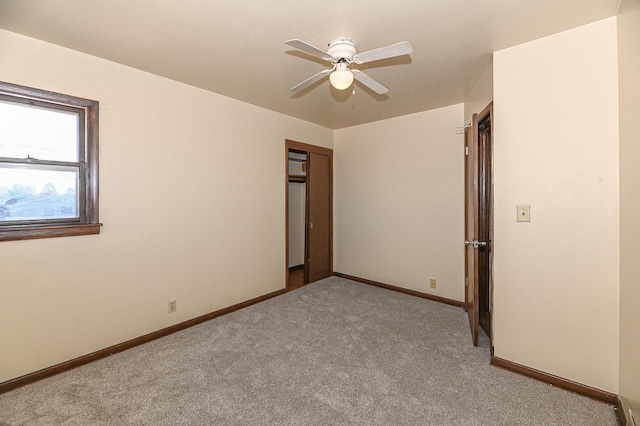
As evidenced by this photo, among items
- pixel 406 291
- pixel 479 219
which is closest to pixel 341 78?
pixel 479 219

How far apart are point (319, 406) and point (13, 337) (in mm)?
2244

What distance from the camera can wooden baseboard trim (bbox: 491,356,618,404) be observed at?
189cm

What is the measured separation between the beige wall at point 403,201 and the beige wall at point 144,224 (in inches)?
53.2

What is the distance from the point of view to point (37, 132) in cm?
218

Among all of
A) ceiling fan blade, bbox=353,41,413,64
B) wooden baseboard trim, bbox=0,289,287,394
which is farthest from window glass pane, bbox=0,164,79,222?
ceiling fan blade, bbox=353,41,413,64

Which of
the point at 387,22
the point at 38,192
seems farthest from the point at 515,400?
the point at 38,192

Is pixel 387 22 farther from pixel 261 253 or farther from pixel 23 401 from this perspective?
pixel 23 401

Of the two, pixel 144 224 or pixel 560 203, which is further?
pixel 144 224

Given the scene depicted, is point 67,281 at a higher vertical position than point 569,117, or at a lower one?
lower

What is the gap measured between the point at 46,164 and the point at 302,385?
2.59 m

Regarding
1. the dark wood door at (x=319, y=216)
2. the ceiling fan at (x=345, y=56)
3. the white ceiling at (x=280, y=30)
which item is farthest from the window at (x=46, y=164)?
the dark wood door at (x=319, y=216)

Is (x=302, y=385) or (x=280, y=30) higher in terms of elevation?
(x=280, y=30)

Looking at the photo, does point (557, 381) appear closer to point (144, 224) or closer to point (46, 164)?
point (144, 224)

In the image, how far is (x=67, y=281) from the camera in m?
2.26
